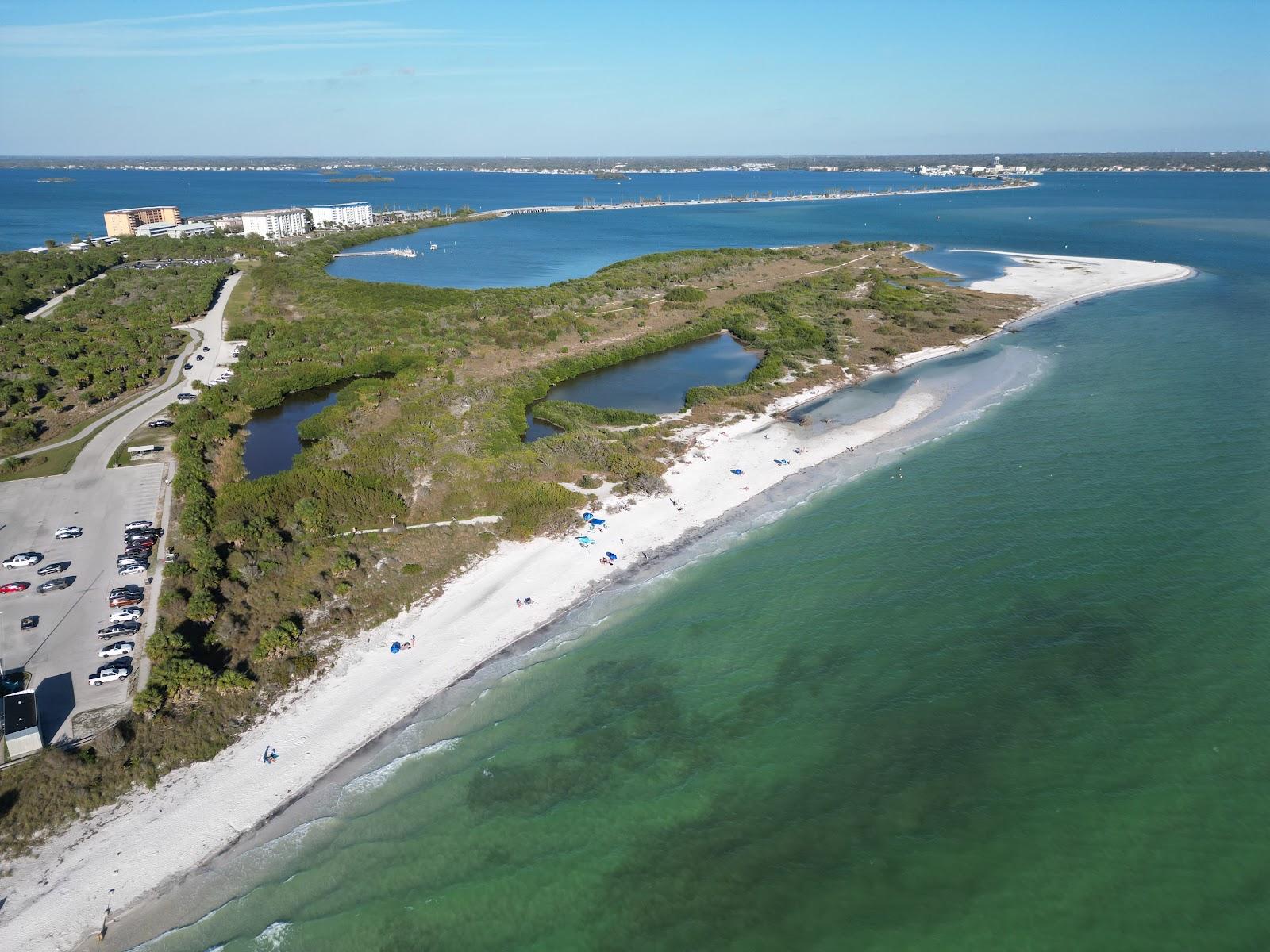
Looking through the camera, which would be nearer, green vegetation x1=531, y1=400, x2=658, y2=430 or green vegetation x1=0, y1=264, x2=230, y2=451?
green vegetation x1=531, y1=400, x2=658, y2=430

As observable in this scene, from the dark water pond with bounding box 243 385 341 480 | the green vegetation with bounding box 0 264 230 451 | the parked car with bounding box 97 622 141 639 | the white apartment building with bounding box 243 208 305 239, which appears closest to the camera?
the parked car with bounding box 97 622 141 639

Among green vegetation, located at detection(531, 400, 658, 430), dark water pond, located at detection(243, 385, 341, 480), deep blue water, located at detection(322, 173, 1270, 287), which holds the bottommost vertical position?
dark water pond, located at detection(243, 385, 341, 480)

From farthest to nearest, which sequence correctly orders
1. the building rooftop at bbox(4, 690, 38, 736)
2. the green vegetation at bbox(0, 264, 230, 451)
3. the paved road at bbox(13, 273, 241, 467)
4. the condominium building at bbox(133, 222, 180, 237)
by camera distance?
the condominium building at bbox(133, 222, 180, 237) < the green vegetation at bbox(0, 264, 230, 451) < the paved road at bbox(13, 273, 241, 467) < the building rooftop at bbox(4, 690, 38, 736)

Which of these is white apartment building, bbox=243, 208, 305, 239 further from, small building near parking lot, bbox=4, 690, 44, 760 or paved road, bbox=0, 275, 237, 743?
small building near parking lot, bbox=4, 690, 44, 760

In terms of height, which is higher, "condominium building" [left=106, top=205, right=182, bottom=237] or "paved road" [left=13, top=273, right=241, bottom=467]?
"condominium building" [left=106, top=205, right=182, bottom=237]

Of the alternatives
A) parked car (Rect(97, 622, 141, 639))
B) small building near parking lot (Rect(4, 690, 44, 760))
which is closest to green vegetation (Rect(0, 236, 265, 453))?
parked car (Rect(97, 622, 141, 639))

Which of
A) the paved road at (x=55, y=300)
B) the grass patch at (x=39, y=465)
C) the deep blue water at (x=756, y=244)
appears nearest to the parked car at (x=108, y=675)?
the grass patch at (x=39, y=465)
